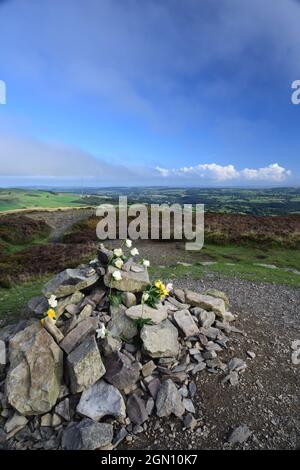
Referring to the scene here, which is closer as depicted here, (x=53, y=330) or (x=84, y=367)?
(x=84, y=367)

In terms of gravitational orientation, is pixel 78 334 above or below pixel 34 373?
above

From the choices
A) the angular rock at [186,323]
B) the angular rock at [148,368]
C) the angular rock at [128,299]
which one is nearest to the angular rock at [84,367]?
the angular rock at [148,368]

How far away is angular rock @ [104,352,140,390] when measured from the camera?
6.46 m

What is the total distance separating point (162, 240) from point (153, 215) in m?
14.2

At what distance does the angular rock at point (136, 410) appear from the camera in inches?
240

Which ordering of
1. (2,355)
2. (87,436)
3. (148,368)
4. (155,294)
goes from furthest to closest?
(155,294), (2,355), (148,368), (87,436)

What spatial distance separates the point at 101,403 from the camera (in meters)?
6.12

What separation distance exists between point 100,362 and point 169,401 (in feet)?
5.23

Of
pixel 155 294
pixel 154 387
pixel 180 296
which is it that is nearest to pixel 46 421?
pixel 154 387

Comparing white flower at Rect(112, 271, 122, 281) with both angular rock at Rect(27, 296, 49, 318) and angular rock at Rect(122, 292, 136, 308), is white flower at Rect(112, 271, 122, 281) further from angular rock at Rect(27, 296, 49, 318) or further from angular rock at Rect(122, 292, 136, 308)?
angular rock at Rect(27, 296, 49, 318)

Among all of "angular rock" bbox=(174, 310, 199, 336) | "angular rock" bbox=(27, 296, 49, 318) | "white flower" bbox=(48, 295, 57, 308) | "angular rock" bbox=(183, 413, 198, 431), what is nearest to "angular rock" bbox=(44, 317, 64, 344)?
"white flower" bbox=(48, 295, 57, 308)

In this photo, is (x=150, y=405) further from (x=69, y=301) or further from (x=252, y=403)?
(x=69, y=301)

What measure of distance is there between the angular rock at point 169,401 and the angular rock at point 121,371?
2.02ft

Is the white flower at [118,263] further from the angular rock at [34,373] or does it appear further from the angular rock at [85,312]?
the angular rock at [34,373]
